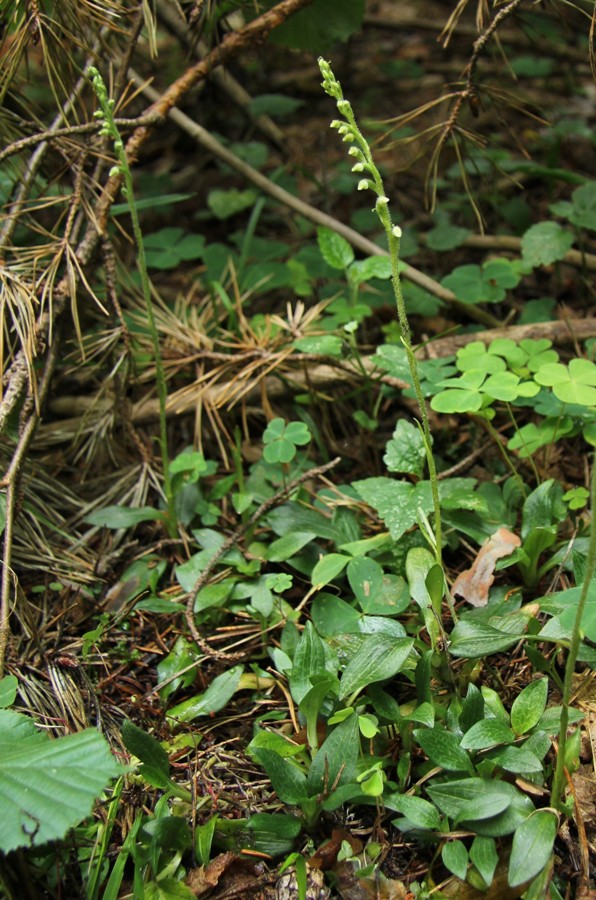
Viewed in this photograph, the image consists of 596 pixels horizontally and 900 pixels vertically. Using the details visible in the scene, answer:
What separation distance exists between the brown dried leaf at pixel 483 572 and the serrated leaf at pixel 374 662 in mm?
328

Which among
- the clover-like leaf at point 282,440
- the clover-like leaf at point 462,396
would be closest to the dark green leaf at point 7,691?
the clover-like leaf at point 282,440

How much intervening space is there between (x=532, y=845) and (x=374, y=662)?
49 centimetres

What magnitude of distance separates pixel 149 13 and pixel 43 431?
146cm

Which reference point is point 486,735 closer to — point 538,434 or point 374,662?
point 374,662

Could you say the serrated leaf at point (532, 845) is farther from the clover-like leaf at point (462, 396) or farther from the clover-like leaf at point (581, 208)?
the clover-like leaf at point (581, 208)

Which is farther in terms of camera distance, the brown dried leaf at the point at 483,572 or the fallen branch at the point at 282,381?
the fallen branch at the point at 282,381

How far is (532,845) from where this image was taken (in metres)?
1.45

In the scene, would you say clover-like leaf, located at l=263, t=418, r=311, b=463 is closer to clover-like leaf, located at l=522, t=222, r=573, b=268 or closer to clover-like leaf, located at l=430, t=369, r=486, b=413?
clover-like leaf, located at l=430, t=369, r=486, b=413

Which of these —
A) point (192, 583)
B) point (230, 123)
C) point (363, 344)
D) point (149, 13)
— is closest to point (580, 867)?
point (192, 583)

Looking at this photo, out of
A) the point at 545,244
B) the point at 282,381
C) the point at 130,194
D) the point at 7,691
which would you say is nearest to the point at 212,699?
the point at 7,691

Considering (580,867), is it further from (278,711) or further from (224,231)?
(224,231)

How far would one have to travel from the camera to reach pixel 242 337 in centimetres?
283

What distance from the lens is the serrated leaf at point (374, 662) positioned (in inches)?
66.2

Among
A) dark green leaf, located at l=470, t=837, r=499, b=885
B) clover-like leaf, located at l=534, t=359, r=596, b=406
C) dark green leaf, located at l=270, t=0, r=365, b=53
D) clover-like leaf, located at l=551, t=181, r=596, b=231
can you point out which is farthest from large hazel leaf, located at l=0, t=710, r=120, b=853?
dark green leaf, located at l=270, t=0, r=365, b=53
